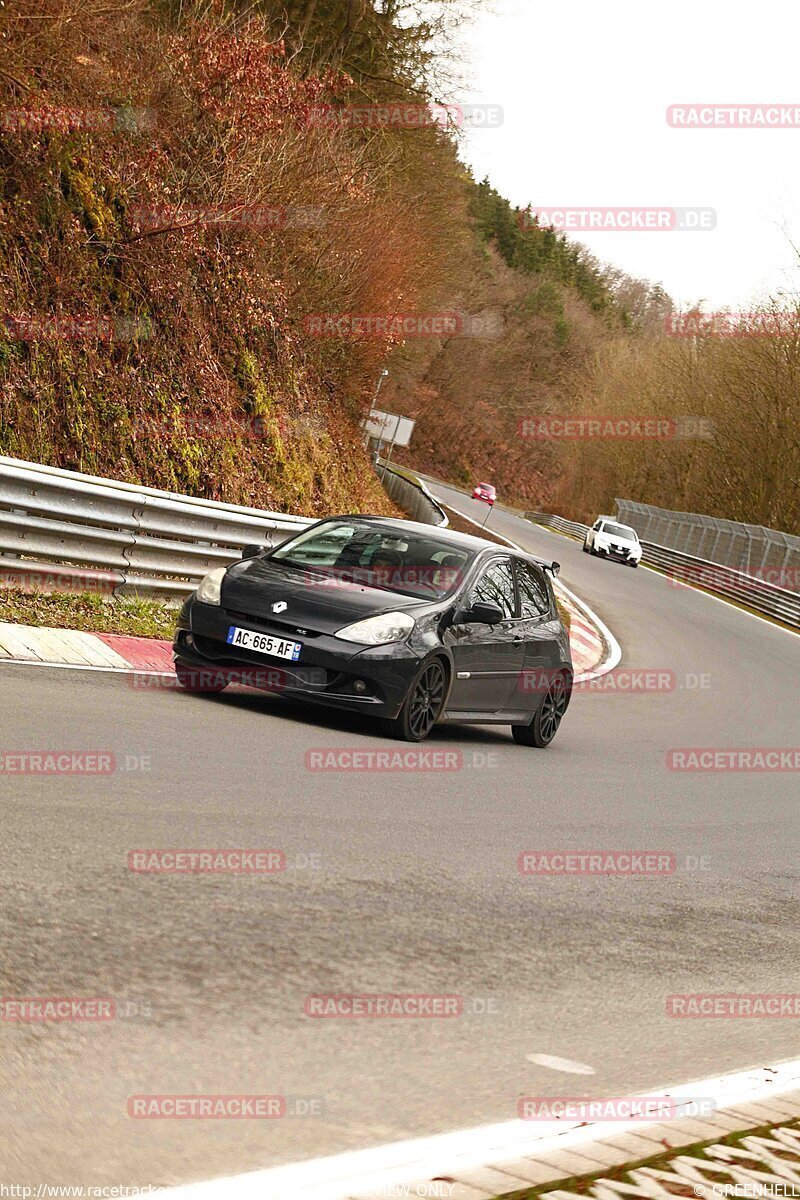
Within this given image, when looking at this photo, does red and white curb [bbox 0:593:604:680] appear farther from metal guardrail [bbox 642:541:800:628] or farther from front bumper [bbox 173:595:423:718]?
metal guardrail [bbox 642:541:800:628]

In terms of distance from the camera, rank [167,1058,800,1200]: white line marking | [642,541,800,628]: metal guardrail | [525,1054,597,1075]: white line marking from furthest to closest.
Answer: [642,541,800,628]: metal guardrail, [525,1054,597,1075]: white line marking, [167,1058,800,1200]: white line marking

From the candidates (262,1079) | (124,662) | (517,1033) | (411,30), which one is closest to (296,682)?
(124,662)

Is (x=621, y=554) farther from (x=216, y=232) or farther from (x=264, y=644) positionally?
(x=264, y=644)

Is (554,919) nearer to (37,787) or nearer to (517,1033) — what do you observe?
(517,1033)

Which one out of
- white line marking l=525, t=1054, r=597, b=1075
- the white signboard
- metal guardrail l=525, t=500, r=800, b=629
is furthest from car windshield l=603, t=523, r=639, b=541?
white line marking l=525, t=1054, r=597, b=1075

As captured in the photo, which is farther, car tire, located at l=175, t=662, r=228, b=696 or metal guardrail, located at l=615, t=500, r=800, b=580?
metal guardrail, located at l=615, t=500, r=800, b=580

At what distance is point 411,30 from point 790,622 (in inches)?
734

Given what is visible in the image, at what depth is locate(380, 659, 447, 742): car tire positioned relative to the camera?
1068 centimetres

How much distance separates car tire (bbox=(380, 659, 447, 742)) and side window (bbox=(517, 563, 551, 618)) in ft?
5.64

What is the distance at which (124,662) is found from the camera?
1166cm

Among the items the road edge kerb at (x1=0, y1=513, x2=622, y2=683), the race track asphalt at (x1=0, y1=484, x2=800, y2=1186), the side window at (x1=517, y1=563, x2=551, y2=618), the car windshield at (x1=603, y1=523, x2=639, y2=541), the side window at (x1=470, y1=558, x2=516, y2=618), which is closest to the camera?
the race track asphalt at (x1=0, y1=484, x2=800, y2=1186)

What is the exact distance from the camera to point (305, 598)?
1072cm

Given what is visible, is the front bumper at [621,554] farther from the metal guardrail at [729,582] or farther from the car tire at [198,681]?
the car tire at [198,681]

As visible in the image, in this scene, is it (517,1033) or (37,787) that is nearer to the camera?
(517,1033)
